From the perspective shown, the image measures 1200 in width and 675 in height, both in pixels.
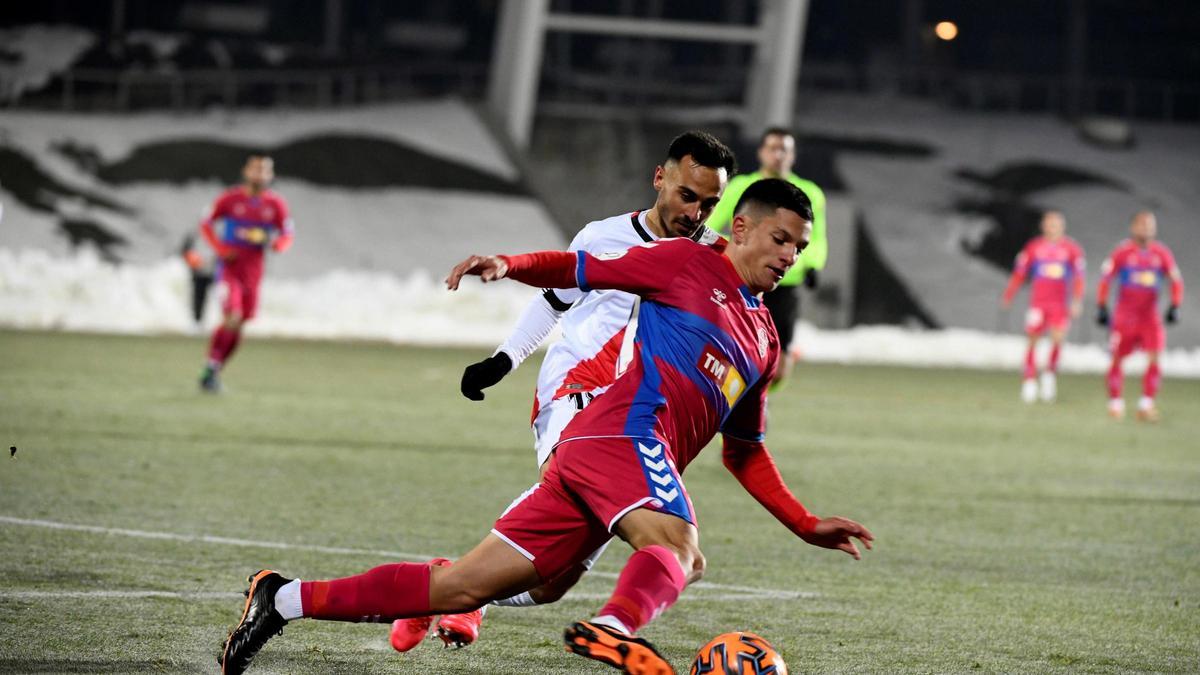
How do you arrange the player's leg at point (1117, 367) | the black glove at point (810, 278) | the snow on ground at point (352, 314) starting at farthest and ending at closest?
the snow on ground at point (352, 314)
the player's leg at point (1117, 367)
the black glove at point (810, 278)

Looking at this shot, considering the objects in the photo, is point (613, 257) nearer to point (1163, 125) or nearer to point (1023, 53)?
point (1163, 125)

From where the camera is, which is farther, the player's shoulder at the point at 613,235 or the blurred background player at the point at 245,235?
the blurred background player at the point at 245,235

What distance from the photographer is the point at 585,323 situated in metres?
6.15

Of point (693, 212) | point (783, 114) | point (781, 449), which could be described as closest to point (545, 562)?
point (693, 212)

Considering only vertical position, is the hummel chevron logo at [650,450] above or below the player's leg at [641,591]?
above

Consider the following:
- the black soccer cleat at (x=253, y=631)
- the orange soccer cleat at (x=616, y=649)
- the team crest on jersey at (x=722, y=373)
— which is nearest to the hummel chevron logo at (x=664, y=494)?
the team crest on jersey at (x=722, y=373)

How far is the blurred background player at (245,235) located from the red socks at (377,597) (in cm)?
1129

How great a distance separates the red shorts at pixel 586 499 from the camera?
4.68 metres

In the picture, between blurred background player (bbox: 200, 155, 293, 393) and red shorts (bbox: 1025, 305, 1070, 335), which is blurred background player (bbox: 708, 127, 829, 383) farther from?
red shorts (bbox: 1025, 305, 1070, 335)

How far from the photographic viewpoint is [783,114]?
3506cm

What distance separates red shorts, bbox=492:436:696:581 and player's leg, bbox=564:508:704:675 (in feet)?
0.15

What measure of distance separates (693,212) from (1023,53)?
44858 mm

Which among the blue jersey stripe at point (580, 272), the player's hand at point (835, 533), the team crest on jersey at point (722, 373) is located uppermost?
A: the blue jersey stripe at point (580, 272)

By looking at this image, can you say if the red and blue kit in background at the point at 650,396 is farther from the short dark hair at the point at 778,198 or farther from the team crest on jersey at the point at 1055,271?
the team crest on jersey at the point at 1055,271
